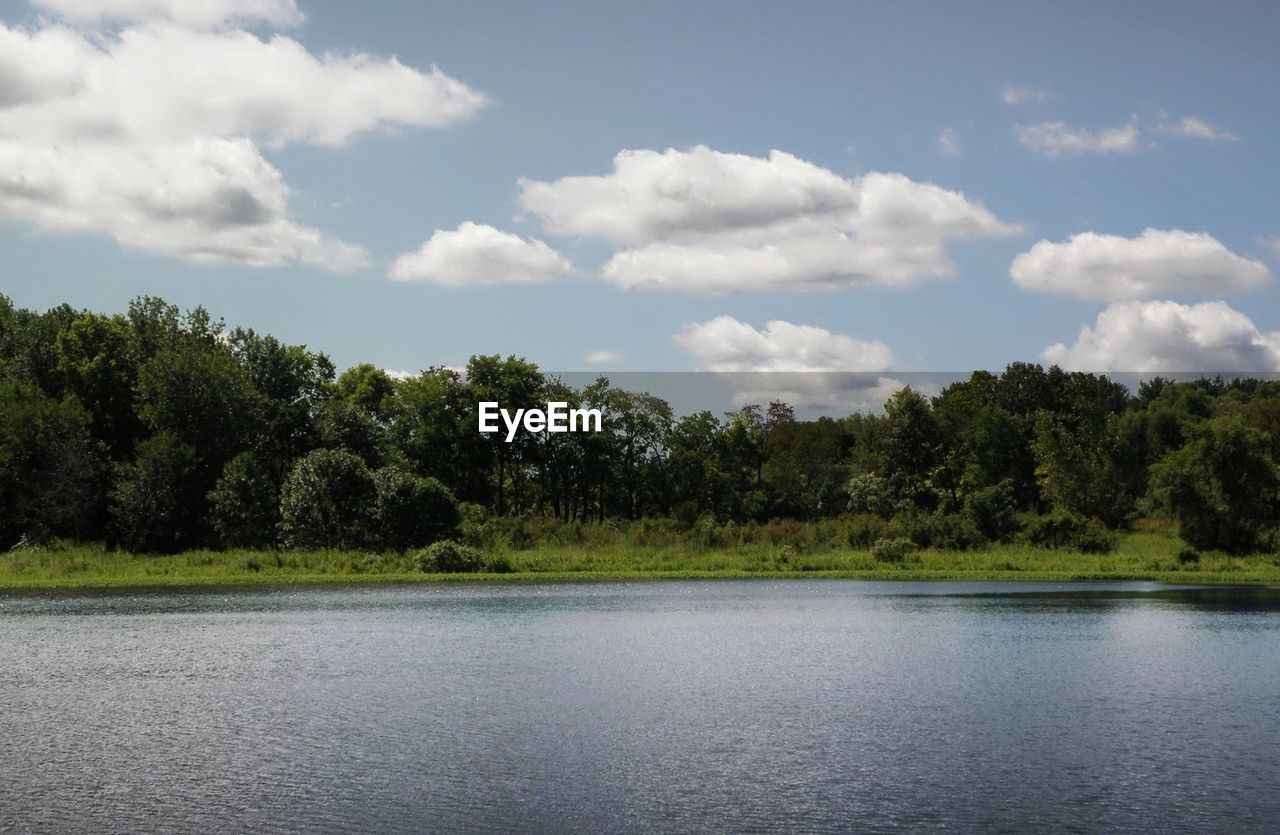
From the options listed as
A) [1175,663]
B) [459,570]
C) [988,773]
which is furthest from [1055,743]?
[459,570]

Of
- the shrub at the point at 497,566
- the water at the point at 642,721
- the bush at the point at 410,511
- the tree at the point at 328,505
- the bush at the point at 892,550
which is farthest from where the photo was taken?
the tree at the point at 328,505

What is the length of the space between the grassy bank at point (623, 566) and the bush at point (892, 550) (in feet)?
1.26

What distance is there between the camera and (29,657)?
1316 inches

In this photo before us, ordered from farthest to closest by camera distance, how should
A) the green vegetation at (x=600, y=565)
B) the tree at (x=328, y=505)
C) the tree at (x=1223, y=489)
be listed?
the tree at (x=328, y=505) < the tree at (x=1223, y=489) < the green vegetation at (x=600, y=565)

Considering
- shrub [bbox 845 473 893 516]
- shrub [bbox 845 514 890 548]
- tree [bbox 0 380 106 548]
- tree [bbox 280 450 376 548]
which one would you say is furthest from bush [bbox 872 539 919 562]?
tree [bbox 0 380 106 548]

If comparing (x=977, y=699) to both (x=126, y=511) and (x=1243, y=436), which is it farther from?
(x=126, y=511)

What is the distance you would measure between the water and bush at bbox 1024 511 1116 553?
27.1 meters

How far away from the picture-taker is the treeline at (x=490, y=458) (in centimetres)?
6894

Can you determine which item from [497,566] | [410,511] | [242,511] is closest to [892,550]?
[497,566]

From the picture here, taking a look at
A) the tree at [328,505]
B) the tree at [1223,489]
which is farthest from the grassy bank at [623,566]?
the tree at [328,505]

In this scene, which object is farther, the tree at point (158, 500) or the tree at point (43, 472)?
the tree at point (158, 500)

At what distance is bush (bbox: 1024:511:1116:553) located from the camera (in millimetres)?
70125

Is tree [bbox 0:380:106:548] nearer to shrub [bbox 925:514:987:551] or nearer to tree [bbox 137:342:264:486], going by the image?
tree [bbox 137:342:264:486]

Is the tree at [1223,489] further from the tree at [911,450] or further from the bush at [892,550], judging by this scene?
the tree at [911,450]
